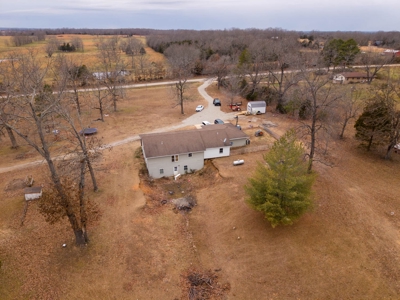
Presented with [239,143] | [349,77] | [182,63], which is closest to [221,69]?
[182,63]

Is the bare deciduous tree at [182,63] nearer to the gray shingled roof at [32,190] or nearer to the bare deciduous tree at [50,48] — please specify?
the bare deciduous tree at [50,48]

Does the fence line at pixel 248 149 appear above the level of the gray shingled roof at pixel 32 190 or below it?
above

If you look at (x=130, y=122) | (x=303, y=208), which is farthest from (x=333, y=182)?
(x=130, y=122)

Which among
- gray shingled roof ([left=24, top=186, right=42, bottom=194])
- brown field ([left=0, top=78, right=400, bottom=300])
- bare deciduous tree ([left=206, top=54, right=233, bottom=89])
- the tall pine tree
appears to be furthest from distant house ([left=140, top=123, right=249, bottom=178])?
bare deciduous tree ([left=206, top=54, right=233, bottom=89])

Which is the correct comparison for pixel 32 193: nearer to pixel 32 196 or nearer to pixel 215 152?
pixel 32 196

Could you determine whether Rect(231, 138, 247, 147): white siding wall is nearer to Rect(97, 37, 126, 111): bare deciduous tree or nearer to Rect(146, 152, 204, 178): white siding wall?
Rect(146, 152, 204, 178): white siding wall

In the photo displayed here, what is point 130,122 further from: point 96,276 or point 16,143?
point 96,276

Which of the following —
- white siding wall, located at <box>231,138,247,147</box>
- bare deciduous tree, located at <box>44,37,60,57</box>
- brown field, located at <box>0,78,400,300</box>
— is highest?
bare deciduous tree, located at <box>44,37,60,57</box>

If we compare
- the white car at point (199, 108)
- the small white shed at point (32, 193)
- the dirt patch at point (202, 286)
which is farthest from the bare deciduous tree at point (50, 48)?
the dirt patch at point (202, 286)
